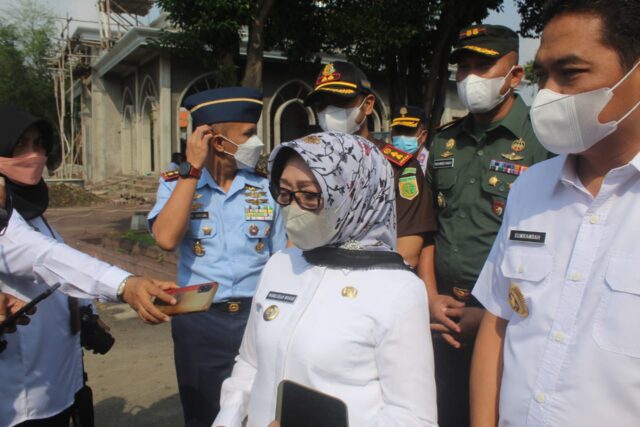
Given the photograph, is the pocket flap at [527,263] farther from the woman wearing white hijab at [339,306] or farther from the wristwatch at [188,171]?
the wristwatch at [188,171]

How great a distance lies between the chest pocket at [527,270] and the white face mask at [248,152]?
1.51 m

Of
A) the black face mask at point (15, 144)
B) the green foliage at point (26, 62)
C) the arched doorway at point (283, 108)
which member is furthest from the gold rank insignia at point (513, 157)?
the green foliage at point (26, 62)

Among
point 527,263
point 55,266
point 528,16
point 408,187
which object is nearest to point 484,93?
point 408,187

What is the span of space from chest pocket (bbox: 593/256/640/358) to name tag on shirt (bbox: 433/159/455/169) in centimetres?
131

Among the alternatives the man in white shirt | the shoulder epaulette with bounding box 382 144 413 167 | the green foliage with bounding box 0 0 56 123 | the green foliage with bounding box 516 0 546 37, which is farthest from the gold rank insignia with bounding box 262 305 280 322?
the green foliage with bounding box 0 0 56 123

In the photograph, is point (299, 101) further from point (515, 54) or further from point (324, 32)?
point (515, 54)

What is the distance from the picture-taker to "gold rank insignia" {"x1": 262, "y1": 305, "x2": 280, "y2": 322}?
5.46 feet

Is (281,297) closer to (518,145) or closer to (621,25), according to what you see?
(621,25)

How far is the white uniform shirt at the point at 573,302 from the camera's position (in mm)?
1193

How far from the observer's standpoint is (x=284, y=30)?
9.68 meters

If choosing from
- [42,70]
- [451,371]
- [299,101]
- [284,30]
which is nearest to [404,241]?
[451,371]

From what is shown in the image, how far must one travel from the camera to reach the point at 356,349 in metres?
1.51

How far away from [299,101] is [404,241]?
17.1 m

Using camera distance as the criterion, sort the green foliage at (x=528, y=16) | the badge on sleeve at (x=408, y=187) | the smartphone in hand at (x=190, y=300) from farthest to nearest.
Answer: the green foliage at (x=528, y=16), the badge on sleeve at (x=408, y=187), the smartphone in hand at (x=190, y=300)
